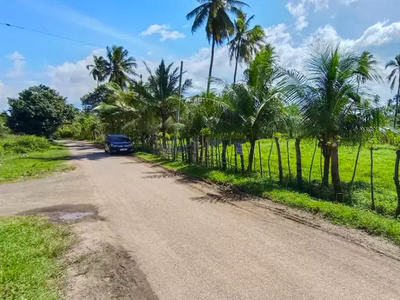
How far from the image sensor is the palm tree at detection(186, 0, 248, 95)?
20.4 metres

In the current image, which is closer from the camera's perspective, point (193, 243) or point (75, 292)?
point (75, 292)

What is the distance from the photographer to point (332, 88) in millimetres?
7598

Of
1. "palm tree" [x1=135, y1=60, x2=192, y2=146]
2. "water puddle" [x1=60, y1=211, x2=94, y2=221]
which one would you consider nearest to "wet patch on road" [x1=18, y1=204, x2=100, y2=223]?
"water puddle" [x1=60, y1=211, x2=94, y2=221]

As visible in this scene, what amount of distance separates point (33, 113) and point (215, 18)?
979 inches

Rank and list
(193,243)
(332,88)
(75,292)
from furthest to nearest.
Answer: (332,88), (193,243), (75,292)

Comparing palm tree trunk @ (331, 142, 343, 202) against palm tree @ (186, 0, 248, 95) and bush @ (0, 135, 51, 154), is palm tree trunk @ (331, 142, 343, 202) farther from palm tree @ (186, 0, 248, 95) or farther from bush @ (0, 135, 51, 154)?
bush @ (0, 135, 51, 154)

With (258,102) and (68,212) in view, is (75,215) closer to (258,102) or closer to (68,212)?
(68,212)

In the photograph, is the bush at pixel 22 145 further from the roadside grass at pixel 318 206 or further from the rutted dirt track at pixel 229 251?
the roadside grass at pixel 318 206

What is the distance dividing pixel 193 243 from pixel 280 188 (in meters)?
4.08

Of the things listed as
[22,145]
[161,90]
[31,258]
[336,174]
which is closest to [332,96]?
[336,174]

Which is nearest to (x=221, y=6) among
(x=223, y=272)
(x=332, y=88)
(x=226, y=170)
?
(x=226, y=170)

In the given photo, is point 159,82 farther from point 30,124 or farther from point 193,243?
point 30,124

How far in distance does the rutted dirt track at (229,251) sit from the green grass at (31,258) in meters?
0.42

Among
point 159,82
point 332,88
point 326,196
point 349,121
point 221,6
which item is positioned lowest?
point 326,196
